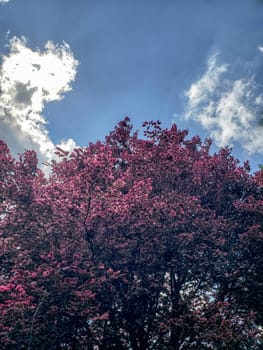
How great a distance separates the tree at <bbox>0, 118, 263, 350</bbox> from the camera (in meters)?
7.09

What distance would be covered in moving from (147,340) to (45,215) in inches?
202

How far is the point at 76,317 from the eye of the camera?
7445mm

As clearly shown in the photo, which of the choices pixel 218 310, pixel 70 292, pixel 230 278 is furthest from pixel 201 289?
pixel 70 292

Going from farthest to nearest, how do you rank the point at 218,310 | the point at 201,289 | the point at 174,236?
1. the point at 201,289
2. the point at 174,236
3. the point at 218,310

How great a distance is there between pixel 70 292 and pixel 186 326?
11.7 feet

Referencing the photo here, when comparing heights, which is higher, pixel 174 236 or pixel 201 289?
pixel 174 236

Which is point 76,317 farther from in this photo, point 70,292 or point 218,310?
point 218,310

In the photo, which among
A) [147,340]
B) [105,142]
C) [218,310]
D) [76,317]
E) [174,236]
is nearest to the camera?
[76,317]

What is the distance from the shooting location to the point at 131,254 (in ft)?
27.9

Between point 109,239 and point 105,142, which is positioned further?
point 105,142

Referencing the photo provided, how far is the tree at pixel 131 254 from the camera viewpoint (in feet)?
23.2

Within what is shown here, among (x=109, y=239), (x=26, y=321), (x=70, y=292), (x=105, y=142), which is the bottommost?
(x=26, y=321)

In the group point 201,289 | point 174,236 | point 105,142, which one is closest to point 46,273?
point 174,236

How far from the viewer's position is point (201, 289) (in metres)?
9.79
